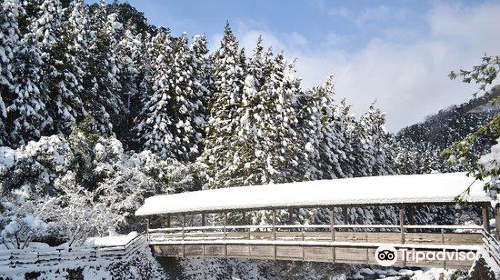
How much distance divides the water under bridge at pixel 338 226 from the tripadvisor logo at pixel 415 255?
5 centimetres

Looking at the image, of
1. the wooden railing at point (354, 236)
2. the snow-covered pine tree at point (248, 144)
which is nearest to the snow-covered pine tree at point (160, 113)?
the snow-covered pine tree at point (248, 144)

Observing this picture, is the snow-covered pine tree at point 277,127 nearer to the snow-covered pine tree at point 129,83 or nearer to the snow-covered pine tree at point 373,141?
the snow-covered pine tree at point 373,141

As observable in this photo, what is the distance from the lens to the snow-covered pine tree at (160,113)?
39344mm

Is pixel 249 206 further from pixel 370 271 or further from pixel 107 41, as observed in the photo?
pixel 107 41

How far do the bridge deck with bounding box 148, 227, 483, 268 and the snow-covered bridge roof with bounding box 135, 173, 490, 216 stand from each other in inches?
65.6

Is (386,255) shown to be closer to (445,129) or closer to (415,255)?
(415,255)

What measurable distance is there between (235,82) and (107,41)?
44.7 ft

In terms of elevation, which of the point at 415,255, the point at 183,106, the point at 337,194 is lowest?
the point at 415,255

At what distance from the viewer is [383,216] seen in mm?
43000

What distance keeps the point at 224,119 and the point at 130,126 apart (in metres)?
15.0

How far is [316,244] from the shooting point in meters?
21.2

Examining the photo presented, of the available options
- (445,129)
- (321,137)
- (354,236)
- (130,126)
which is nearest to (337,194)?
(354,236)

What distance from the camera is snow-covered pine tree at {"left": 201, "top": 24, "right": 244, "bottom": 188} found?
3483cm

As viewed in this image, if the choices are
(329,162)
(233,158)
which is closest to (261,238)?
(233,158)
